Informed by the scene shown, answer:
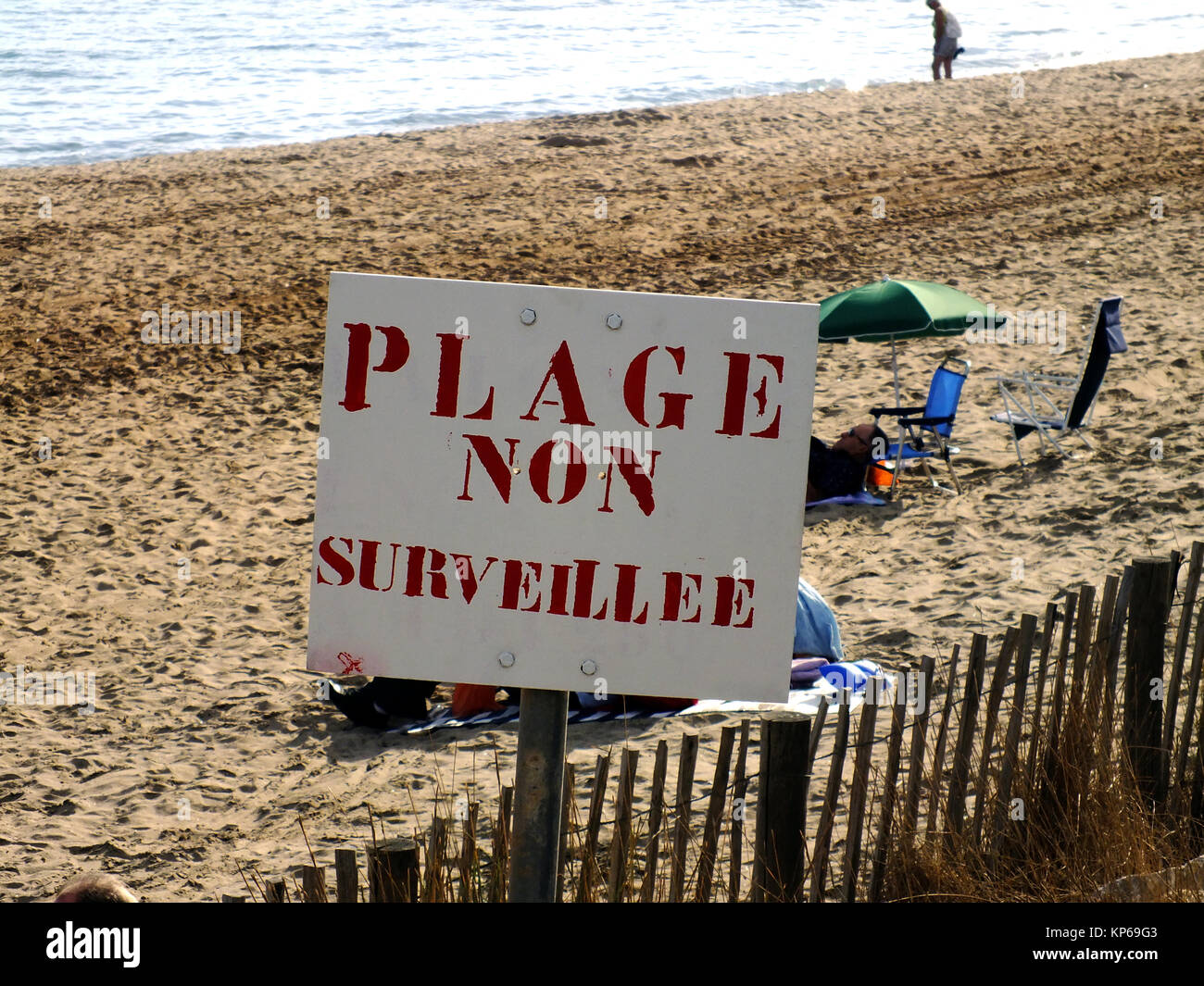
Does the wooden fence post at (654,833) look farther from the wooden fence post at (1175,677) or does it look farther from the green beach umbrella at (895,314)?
the green beach umbrella at (895,314)

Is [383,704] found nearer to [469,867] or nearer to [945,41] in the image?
[469,867]

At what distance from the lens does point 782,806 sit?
9.49 feet

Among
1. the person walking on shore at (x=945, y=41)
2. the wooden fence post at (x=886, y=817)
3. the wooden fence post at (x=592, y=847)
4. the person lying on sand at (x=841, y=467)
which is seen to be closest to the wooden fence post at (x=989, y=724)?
the wooden fence post at (x=886, y=817)

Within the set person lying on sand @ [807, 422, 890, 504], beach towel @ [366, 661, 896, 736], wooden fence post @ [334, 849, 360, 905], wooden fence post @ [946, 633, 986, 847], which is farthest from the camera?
person lying on sand @ [807, 422, 890, 504]

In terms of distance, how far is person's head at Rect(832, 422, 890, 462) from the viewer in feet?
27.5

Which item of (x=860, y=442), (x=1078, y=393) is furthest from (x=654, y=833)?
(x=1078, y=393)

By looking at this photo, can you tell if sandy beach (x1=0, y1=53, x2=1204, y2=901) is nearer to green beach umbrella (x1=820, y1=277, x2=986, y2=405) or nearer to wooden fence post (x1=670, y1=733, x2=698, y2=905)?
green beach umbrella (x1=820, y1=277, x2=986, y2=405)

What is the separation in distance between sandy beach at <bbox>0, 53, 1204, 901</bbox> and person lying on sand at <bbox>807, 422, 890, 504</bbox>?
7.5 inches

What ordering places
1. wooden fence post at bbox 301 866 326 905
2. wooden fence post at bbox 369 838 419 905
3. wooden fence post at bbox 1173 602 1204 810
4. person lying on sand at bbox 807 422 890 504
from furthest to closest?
person lying on sand at bbox 807 422 890 504 → wooden fence post at bbox 1173 602 1204 810 → wooden fence post at bbox 301 866 326 905 → wooden fence post at bbox 369 838 419 905

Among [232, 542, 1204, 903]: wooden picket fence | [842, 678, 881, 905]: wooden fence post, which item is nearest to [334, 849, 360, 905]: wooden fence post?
[232, 542, 1204, 903]: wooden picket fence

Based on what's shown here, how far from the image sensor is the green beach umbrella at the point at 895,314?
27.9 ft

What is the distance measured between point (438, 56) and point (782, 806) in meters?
40.0

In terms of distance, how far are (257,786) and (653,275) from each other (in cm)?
853

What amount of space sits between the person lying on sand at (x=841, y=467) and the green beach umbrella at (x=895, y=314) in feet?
2.46
